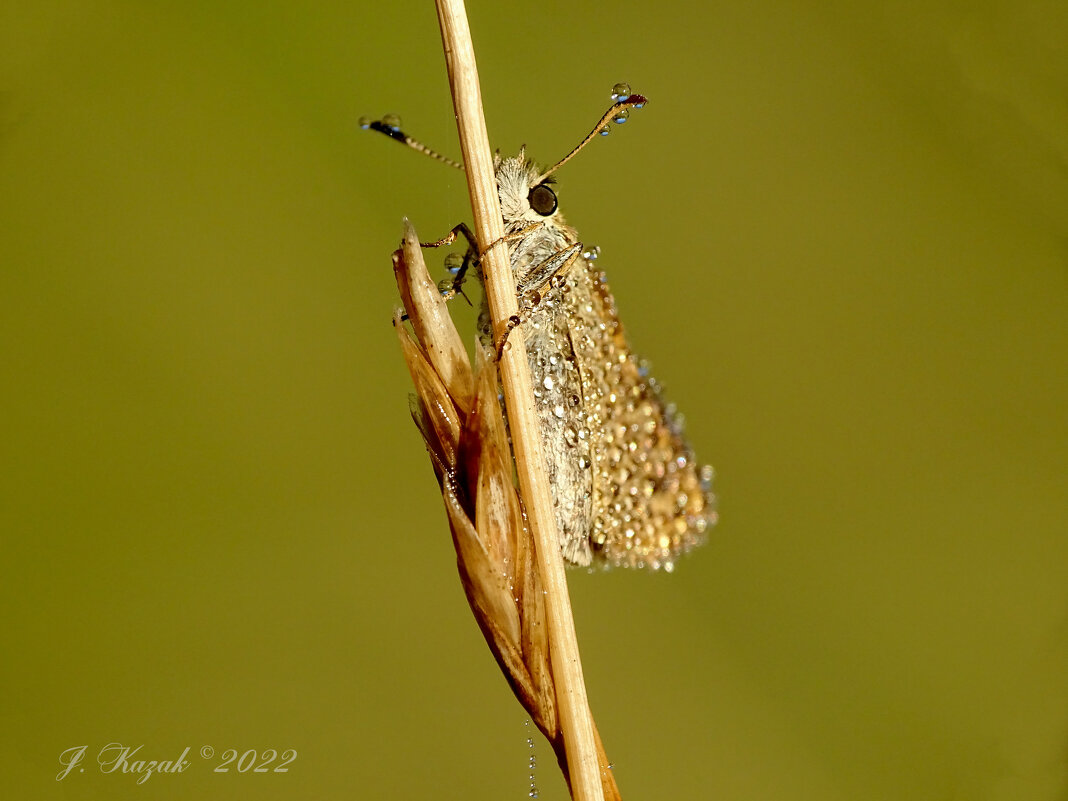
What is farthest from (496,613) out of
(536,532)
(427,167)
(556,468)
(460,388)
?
(427,167)

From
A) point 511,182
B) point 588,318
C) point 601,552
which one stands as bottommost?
point 601,552

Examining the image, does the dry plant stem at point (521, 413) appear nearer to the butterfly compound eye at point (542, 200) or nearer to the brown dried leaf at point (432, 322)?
the brown dried leaf at point (432, 322)

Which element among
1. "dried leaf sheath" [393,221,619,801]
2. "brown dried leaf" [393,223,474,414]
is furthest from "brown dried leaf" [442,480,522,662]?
"brown dried leaf" [393,223,474,414]

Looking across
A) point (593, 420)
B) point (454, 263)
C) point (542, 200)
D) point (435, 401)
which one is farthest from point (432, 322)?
point (593, 420)

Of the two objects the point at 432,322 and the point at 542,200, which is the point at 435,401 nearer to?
the point at 432,322

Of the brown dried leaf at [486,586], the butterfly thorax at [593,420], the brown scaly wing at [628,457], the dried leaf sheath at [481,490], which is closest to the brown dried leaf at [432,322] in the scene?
the dried leaf sheath at [481,490]

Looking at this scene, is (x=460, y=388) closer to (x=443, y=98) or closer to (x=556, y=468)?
(x=556, y=468)

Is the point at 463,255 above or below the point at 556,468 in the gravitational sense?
above
